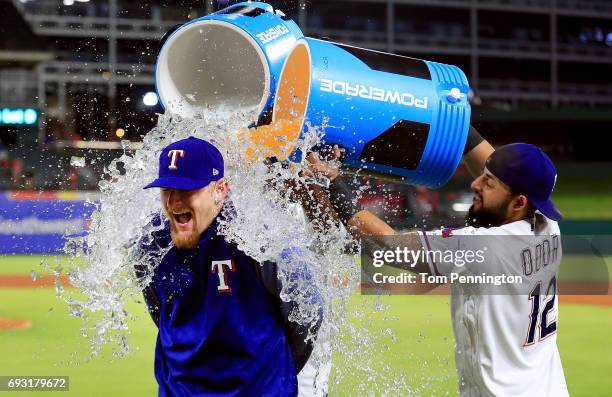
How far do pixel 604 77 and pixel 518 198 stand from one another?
103 ft

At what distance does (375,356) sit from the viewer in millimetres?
6508

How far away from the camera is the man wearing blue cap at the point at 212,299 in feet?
8.34

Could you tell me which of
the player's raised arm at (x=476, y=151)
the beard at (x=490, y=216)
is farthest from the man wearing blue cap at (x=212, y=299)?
the player's raised arm at (x=476, y=151)

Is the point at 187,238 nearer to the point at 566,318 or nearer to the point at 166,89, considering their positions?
the point at 166,89

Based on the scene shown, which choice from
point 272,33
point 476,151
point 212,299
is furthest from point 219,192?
point 476,151

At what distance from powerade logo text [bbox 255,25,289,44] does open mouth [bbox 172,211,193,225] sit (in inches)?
30.7

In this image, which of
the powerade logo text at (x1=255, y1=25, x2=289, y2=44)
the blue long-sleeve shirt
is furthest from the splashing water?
the powerade logo text at (x1=255, y1=25, x2=289, y2=44)

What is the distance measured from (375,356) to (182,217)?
423cm

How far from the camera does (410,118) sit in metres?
3.07

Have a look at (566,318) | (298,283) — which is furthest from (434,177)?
(566,318)

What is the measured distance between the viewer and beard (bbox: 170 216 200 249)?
8.32ft
